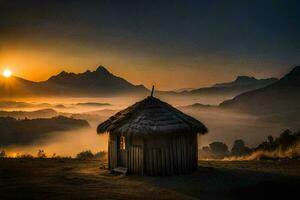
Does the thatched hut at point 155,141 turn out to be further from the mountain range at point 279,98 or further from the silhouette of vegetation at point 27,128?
the mountain range at point 279,98

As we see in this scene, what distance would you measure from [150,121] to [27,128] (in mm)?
87703

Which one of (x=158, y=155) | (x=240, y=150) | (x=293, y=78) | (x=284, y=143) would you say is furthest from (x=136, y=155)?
(x=293, y=78)

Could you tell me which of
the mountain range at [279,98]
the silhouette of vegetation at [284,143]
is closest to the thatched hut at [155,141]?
the silhouette of vegetation at [284,143]

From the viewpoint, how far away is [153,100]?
2048cm

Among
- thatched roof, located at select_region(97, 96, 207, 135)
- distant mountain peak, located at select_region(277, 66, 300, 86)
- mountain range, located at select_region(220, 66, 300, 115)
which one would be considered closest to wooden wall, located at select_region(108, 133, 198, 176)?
thatched roof, located at select_region(97, 96, 207, 135)

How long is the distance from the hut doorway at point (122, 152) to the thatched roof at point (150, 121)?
802mm

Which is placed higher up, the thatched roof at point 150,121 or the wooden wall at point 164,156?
the thatched roof at point 150,121

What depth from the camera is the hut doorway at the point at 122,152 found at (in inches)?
783

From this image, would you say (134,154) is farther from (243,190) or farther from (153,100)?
(243,190)

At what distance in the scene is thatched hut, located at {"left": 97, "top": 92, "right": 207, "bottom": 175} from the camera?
18.6 m

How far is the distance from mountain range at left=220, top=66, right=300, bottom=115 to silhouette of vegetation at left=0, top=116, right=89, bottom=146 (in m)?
62.1

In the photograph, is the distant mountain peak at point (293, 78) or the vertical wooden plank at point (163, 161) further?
the distant mountain peak at point (293, 78)

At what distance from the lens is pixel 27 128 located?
10038cm

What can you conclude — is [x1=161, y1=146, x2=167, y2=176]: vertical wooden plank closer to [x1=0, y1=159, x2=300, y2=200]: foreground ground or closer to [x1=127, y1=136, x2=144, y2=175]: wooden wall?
[x1=0, y1=159, x2=300, y2=200]: foreground ground
